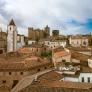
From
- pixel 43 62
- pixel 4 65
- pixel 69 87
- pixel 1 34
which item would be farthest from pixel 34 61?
pixel 1 34

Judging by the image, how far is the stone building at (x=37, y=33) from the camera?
82.0 meters

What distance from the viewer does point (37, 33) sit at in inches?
3268

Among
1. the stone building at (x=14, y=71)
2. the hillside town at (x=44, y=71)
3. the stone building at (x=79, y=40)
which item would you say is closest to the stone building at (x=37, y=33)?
the stone building at (x=79, y=40)

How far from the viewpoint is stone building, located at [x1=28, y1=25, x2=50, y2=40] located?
82037 mm

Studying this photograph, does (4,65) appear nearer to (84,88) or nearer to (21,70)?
(21,70)

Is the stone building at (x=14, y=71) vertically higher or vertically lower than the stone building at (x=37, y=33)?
lower

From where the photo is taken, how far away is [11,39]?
197ft

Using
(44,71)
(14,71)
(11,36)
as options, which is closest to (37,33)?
(11,36)

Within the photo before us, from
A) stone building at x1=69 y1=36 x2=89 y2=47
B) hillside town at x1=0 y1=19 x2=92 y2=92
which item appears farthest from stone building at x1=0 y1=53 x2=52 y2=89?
stone building at x1=69 y1=36 x2=89 y2=47

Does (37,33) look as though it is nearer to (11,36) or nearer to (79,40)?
(79,40)

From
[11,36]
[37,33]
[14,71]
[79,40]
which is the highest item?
[37,33]

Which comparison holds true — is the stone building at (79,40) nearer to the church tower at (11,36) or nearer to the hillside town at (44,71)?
the hillside town at (44,71)

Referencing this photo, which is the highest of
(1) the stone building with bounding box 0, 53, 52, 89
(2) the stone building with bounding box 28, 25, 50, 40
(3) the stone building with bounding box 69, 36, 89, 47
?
(2) the stone building with bounding box 28, 25, 50, 40

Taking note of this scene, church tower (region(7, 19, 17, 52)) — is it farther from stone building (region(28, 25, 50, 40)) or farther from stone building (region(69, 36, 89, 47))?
stone building (region(28, 25, 50, 40))
